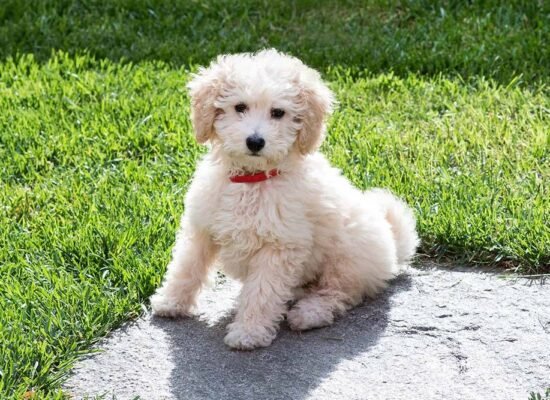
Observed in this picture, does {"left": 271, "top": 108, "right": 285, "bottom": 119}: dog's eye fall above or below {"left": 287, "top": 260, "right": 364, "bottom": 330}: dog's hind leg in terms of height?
above

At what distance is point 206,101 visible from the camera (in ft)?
15.6

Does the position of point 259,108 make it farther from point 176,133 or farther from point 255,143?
point 176,133

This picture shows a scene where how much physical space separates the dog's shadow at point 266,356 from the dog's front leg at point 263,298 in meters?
0.06

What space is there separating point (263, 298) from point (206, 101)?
894 mm

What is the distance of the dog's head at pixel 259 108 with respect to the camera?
462 cm

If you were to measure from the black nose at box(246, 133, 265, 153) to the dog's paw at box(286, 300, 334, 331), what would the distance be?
791 mm

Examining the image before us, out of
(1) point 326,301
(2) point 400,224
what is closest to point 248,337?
(1) point 326,301

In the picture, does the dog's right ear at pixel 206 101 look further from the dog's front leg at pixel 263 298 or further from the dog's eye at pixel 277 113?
the dog's front leg at pixel 263 298

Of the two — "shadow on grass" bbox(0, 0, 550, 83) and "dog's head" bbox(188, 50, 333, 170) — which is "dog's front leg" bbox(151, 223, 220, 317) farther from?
"shadow on grass" bbox(0, 0, 550, 83)

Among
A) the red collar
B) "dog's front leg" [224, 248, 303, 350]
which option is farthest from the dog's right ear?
"dog's front leg" [224, 248, 303, 350]

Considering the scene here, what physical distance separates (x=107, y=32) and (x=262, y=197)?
162 inches

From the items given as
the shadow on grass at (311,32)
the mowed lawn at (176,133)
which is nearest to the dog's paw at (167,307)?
the mowed lawn at (176,133)

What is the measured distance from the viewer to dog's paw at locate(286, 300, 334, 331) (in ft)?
15.9

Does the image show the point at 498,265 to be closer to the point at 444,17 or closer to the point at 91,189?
the point at 91,189
